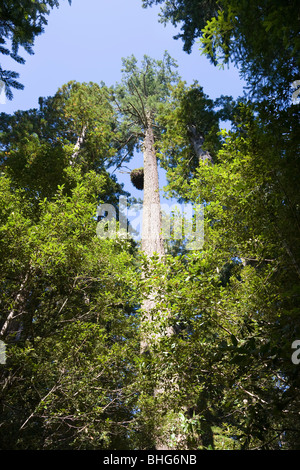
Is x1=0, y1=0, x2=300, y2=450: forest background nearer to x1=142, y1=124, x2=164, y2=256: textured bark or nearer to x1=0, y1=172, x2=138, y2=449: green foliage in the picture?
x1=0, y1=172, x2=138, y2=449: green foliage

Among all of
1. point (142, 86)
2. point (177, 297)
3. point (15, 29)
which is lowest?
point (177, 297)

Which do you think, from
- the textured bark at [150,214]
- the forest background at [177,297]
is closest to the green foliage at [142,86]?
the textured bark at [150,214]

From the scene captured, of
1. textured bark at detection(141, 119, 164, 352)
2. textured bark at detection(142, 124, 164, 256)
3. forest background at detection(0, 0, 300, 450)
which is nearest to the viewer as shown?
forest background at detection(0, 0, 300, 450)

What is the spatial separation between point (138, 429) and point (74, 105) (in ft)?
33.9

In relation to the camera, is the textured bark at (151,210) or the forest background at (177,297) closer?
the forest background at (177,297)

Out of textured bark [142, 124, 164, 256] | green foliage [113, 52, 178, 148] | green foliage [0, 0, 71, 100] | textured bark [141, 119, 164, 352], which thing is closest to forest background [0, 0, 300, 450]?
green foliage [0, 0, 71, 100]

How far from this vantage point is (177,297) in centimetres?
314

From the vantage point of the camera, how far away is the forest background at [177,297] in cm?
288

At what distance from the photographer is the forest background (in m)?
2.88

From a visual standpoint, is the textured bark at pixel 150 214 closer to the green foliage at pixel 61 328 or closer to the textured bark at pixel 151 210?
the textured bark at pixel 151 210

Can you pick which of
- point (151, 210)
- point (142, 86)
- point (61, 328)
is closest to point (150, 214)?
point (151, 210)

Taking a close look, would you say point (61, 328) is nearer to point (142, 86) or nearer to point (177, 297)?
point (177, 297)

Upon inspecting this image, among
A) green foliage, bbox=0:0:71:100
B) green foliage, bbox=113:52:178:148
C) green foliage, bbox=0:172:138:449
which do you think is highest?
green foliage, bbox=113:52:178:148

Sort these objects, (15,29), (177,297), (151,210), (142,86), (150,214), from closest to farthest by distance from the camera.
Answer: (177,297) → (15,29) → (150,214) → (151,210) → (142,86)
